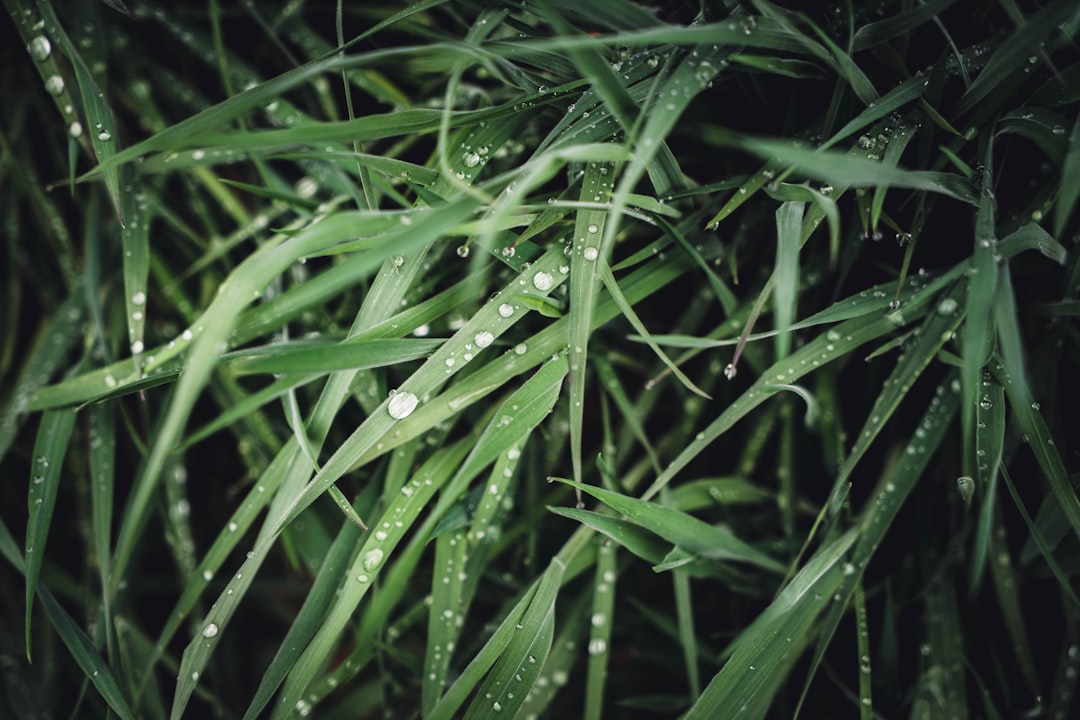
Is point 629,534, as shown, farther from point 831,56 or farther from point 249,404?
point 831,56

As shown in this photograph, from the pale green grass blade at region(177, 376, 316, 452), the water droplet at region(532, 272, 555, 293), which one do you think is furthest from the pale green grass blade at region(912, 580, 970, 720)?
the pale green grass blade at region(177, 376, 316, 452)

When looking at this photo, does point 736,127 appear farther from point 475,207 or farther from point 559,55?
point 475,207

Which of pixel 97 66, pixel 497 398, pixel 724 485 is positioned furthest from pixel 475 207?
pixel 97 66

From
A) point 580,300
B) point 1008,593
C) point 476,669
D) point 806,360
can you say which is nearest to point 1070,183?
point 806,360

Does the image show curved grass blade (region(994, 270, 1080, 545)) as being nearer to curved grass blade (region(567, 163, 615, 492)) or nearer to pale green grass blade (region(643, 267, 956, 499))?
pale green grass blade (region(643, 267, 956, 499))

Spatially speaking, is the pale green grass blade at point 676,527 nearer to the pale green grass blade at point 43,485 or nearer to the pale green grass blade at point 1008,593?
the pale green grass blade at point 1008,593

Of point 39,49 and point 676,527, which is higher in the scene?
point 39,49
